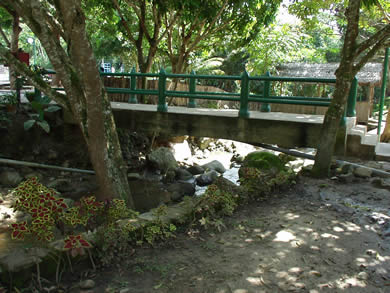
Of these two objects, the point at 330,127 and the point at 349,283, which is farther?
the point at 330,127

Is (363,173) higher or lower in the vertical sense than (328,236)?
higher

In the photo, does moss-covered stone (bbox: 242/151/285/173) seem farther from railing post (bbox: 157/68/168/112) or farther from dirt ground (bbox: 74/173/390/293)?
dirt ground (bbox: 74/173/390/293)

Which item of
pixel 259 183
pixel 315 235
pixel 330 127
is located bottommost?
pixel 315 235

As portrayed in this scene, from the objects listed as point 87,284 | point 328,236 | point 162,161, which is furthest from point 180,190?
point 87,284

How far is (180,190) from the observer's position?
8906 mm

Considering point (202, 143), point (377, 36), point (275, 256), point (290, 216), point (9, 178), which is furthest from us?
point (202, 143)

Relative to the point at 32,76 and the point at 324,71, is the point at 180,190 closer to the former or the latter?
the point at 32,76

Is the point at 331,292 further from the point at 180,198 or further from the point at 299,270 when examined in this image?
the point at 180,198

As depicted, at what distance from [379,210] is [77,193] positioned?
20.3ft

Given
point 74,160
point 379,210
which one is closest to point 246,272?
point 379,210

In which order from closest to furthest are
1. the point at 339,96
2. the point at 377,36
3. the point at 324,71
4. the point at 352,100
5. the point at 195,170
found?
1. the point at 377,36
2. the point at 339,96
3. the point at 352,100
4. the point at 195,170
5. the point at 324,71

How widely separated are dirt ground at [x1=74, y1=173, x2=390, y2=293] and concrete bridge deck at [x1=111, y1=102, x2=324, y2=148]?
203 cm

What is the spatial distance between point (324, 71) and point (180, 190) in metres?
13.6

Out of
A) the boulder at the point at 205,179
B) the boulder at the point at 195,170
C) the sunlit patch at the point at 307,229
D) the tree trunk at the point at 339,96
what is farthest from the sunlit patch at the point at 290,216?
the boulder at the point at 195,170
